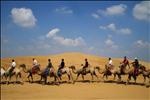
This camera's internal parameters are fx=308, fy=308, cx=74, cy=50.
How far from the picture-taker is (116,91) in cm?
2184

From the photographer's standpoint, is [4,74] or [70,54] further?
[70,54]

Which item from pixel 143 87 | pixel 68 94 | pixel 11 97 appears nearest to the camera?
pixel 11 97

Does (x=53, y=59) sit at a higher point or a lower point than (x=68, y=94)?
higher

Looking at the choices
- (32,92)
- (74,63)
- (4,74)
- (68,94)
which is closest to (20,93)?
(32,92)

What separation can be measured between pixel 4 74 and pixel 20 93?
629 centimetres

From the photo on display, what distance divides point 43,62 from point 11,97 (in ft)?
79.7

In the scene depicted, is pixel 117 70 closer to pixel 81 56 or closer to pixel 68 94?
pixel 68 94

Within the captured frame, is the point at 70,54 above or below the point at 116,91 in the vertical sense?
above

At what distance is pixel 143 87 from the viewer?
24375mm

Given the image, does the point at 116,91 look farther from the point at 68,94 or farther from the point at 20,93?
the point at 20,93

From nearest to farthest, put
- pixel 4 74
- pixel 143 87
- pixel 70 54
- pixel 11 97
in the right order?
1. pixel 11 97
2. pixel 143 87
3. pixel 4 74
4. pixel 70 54

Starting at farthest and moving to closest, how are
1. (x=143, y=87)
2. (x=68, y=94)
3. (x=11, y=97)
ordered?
(x=143, y=87), (x=68, y=94), (x=11, y=97)

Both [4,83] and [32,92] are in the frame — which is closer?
[32,92]

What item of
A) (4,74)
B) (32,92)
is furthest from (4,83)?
(32,92)
